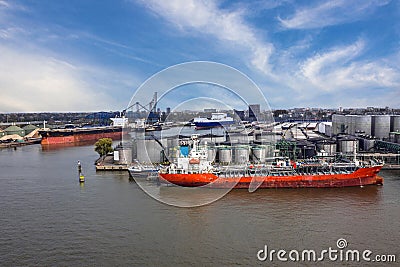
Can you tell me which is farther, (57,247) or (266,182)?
(266,182)

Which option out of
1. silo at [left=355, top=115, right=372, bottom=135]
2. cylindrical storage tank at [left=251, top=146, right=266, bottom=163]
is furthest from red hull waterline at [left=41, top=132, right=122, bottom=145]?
silo at [left=355, top=115, right=372, bottom=135]

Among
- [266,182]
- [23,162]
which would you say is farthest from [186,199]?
[23,162]

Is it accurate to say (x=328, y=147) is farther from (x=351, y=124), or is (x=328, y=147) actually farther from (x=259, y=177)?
(x=351, y=124)

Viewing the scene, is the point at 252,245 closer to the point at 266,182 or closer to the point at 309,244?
the point at 309,244

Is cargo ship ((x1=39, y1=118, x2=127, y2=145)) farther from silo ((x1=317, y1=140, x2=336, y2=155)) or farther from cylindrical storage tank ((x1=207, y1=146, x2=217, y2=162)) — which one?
silo ((x1=317, y1=140, x2=336, y2=155))

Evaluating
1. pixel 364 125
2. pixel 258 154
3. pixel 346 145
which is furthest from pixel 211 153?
pixel 364 125

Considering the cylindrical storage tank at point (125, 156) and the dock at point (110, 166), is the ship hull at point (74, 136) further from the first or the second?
the cylindrical storage tank at point (125, 156)
